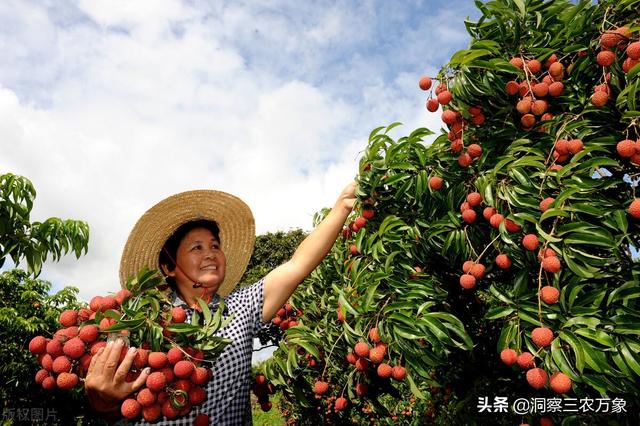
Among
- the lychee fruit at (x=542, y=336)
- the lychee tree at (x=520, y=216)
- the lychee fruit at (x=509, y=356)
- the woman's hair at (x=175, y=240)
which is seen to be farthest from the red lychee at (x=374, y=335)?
the woman's hair at (x=175, y=240)

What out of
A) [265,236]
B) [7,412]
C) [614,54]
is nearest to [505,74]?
[614,54]

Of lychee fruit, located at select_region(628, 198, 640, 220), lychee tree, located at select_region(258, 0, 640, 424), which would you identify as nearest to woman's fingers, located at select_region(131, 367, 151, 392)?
lychee tree, located at select_region(258, 0, 640, 424)

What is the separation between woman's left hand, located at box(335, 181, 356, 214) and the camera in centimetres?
242

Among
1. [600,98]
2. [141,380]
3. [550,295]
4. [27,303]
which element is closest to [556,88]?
[600,98]

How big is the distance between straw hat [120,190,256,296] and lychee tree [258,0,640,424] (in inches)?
26.9

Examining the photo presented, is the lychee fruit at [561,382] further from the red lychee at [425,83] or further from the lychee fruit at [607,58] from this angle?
the red lychee at [425,83]

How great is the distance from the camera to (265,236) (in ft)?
49.6

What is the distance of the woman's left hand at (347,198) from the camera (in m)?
2.42

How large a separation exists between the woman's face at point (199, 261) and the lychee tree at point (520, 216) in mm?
503

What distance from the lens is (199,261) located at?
2.31m

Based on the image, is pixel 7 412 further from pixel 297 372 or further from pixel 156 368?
pixel 156 368

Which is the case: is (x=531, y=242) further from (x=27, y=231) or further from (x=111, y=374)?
(x=27, y=231)

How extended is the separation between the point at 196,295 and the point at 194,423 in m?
0.63

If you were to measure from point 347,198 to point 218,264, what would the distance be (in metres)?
0.75
